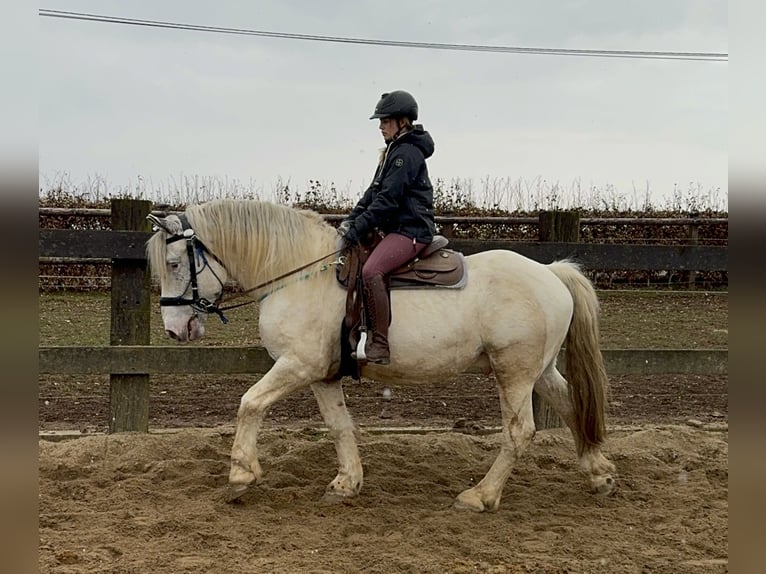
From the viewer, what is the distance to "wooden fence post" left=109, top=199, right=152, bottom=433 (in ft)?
17.9

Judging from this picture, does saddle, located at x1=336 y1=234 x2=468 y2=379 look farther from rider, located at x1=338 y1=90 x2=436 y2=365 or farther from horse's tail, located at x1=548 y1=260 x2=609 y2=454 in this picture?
horse's tail, located at x1=548 y1=260 x2=609 y2=454

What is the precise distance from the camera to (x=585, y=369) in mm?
4738

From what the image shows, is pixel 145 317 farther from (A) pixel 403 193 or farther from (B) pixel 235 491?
(A) pixel 403 193

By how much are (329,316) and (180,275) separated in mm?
959

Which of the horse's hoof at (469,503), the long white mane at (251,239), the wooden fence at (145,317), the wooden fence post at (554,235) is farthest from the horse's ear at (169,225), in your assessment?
the wooden fence post at (554,235)

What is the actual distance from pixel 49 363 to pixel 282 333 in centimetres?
200

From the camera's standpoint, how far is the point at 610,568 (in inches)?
136

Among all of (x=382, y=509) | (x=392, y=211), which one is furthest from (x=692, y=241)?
A: (x=382, y=509)

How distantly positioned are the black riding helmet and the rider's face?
0.06 metres

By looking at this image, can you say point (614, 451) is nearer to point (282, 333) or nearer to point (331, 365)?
point (331, 365)

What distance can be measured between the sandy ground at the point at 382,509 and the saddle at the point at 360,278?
95 cm

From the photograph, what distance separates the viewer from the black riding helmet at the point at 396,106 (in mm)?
4453

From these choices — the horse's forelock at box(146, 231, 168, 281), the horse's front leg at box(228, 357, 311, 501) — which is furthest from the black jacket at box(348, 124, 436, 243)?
the horse's forelock at box(146, 231, 168, 281)
